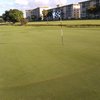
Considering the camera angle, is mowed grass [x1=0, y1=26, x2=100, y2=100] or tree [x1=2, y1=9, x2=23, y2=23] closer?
mowed grass [x1=0, y1=26, x2=100, y2=100]

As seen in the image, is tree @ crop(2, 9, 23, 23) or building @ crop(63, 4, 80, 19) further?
building @ crop(63, 4, 80, 19)

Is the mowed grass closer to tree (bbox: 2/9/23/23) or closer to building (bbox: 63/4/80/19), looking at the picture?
tree (bbox: 2/9/23/23)

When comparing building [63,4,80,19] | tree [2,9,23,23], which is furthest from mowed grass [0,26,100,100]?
building [63,4,80,19]

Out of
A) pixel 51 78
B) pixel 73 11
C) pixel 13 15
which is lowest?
pixel 73 11

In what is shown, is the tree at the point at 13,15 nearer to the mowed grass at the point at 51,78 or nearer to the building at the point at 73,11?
the building at the point at 73,11

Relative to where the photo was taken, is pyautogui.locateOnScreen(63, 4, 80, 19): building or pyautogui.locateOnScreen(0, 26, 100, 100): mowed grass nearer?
pyautogui.locateOnScreen(0, 26, 100, 100): mowed grass

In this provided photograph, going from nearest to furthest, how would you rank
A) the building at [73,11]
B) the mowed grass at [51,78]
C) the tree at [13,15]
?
the mowed grass at [51,78], the tree at [13,15], the building at [73,11]

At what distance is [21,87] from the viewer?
9117mm

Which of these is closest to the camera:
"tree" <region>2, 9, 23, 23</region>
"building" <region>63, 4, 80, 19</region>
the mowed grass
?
the mowed grass

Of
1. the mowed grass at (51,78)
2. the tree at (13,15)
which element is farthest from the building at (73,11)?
the mowed grass at (51,78)

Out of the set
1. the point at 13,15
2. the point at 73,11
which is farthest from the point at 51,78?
the point at 73,11

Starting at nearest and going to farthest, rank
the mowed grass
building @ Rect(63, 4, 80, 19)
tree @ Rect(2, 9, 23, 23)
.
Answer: the mowed grass
tree @ Rect(2, 9, 23, 23)
building @ Rect(63, 4, 80, 19)

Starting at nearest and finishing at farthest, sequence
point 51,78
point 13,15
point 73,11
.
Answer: point 51,78
point 13,15
point 73,11

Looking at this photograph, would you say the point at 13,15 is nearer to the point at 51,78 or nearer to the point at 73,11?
the point at 73,11
